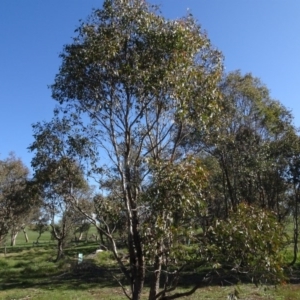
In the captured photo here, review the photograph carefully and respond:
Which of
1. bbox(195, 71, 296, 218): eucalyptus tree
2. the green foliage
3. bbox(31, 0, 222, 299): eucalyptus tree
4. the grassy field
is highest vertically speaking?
bbox(195, 71, 296, 218): eucalyptus tree

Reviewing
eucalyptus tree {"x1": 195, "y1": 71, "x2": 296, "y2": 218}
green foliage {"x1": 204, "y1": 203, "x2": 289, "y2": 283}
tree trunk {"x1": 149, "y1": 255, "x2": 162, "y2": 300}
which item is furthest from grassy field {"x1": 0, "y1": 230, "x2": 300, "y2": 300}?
eucalyptus tree {"x1": 195, "y1": 71, "x2": 296, "y2": 218}

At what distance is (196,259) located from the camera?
9328 millimetres

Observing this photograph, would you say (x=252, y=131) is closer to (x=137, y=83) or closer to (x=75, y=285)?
(x=75, y=285)

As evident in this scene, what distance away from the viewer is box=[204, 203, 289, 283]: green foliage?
8992 mm

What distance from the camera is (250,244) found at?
903 cm

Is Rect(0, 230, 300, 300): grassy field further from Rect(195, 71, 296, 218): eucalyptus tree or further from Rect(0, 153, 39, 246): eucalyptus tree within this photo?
Rect(195, 71, 296, 218): eucalyptus tree

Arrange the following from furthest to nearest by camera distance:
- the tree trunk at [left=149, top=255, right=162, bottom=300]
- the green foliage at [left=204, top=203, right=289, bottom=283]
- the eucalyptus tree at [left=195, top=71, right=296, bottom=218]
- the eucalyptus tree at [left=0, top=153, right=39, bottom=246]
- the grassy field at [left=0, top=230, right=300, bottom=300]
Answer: the eucalyptus tree at [left=0, top=153, right=39, bottom=246]
the eucalyptus tree at [left=195, top=71, right=296, bottom=218]
the grassy field at [left=0, top=230, right=300, bottom=300]
the tree trunk at [left=149, top=255, right=162, bottom=300]
the green foliage at [left=204, top=203, right=289, bottom=283]

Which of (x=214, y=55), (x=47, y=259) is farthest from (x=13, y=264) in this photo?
(x=214, y=55)

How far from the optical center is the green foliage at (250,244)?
354 inches

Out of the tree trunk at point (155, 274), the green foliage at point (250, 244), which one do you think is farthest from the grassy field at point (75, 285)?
the green foliage at point (250, 244)

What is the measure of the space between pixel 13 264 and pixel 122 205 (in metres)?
35.8

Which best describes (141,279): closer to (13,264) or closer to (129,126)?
(129,126)

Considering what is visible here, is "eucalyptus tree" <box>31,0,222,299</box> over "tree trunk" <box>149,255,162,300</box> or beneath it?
over

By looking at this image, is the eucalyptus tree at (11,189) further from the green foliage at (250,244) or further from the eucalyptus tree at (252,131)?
the green foliage at (250,244)
